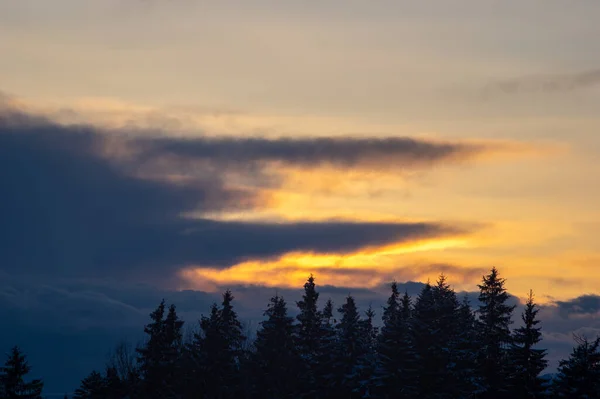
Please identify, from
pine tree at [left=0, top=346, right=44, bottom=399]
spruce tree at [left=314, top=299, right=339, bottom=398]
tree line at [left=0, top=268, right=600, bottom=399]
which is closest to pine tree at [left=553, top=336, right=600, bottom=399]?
tree line at [left=0, top=268, right=600, bottom=399]

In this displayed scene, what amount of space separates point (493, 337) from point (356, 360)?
15.6 m

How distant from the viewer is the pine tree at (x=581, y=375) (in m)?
91.8

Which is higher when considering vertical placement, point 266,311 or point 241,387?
point 266,311

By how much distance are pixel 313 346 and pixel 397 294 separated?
1560 inches

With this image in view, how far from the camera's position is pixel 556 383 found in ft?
309

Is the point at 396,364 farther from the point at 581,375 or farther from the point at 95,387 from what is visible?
the point at 95,387

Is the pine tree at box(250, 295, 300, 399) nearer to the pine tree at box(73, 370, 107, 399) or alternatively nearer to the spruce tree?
the spruce tree

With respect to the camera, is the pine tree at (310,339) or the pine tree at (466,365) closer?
the pine tree at (466,365)

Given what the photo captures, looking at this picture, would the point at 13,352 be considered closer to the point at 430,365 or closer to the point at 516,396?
the point at 430,365

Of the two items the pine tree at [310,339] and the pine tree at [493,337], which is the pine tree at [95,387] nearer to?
the pine tree at [310,339]

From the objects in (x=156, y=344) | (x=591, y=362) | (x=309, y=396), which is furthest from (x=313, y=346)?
(x=591, y=362)

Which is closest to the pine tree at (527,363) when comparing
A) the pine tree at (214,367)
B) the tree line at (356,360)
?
the tree line at (356,360)

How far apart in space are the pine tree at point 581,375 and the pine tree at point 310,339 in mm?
27571

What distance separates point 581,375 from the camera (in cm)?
9256
